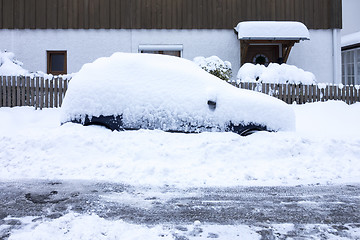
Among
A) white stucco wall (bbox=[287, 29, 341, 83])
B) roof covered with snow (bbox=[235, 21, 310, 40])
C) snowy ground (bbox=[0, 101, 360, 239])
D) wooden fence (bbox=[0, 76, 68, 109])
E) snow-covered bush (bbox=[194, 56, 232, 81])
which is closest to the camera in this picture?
snowy ground (bbox=[0, 101, 360, 239])

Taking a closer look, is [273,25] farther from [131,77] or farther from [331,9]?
[131,77]

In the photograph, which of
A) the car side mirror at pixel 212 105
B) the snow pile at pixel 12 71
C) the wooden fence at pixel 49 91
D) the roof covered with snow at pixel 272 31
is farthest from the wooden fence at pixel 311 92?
the snow pile at pixel 12 71

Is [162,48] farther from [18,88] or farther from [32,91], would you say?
[18,88]

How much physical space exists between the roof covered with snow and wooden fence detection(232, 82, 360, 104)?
2.78 meters

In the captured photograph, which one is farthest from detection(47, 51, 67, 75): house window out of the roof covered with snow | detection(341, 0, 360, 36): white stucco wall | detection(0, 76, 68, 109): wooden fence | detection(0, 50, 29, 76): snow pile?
detection(341, 0, 360, 36): white stucco wall

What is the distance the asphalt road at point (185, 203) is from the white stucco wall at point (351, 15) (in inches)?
1172

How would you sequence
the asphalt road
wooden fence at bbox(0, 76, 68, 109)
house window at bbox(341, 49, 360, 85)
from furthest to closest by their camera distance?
house window at bbox(341, 49, 360, 85), wooden fence at bbox(0, 76, 68, 109), the asphalt road

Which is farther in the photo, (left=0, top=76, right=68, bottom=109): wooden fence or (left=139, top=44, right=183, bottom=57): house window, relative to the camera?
(left=139, top=44, right=183, bottom=57): house window

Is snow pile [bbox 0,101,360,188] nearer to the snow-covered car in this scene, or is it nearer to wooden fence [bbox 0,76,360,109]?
the snow-covered car

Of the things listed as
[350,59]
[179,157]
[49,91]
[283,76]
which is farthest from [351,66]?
[179,157]

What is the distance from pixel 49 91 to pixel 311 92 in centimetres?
946

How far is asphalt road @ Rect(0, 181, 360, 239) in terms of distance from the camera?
9.77 ft

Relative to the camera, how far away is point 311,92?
1208cm

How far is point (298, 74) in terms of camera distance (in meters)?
12.2
